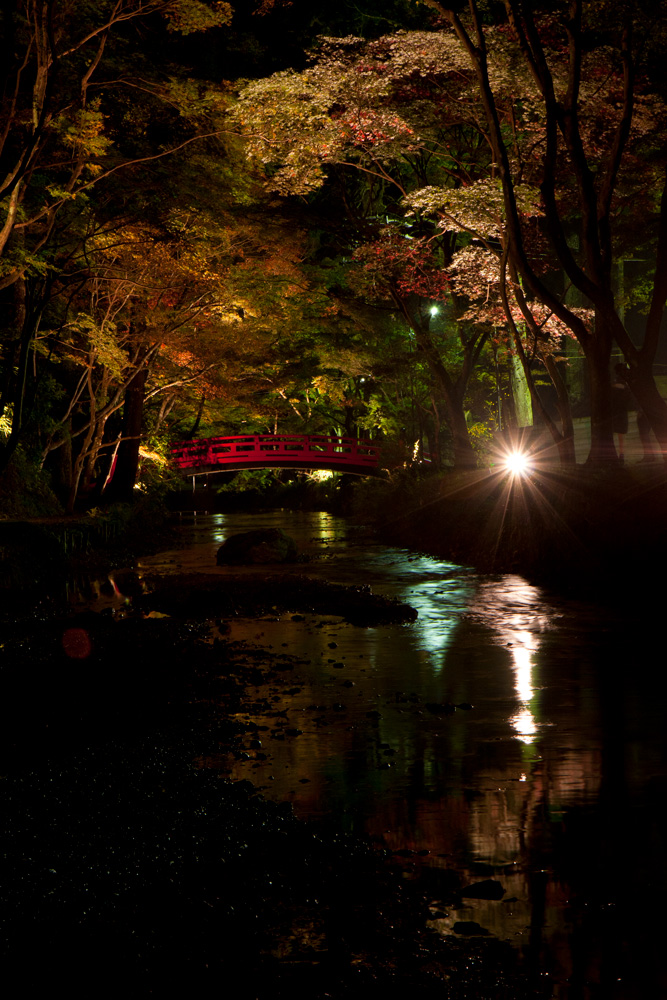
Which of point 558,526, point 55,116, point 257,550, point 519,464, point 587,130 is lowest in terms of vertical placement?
point 257,550

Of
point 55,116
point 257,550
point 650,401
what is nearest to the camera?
point 650,401

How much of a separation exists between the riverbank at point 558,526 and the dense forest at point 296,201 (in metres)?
1.01

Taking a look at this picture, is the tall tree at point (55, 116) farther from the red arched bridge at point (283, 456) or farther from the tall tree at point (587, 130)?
the red arched bridge at point (283, 456)

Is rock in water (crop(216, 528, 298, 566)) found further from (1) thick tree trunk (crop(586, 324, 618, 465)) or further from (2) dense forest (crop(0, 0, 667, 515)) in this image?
(1) thick tree trunk (crop(586, 324, 618, 465))

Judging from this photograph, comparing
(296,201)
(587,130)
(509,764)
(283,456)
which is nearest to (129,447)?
(296,201)

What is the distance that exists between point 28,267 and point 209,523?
1925cm

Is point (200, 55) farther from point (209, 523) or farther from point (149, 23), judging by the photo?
point (209, 523)

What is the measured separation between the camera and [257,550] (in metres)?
19.6

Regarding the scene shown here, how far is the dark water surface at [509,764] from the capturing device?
4.14m

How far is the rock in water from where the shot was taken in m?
19.5

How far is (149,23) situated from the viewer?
64.6 feet

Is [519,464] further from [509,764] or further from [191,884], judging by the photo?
[191,884]

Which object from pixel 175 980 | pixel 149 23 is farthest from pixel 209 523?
pixel 175 980

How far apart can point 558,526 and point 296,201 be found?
559 inches
